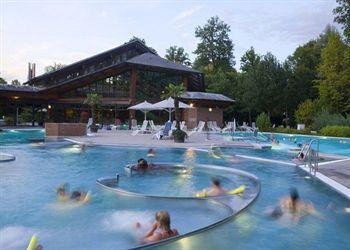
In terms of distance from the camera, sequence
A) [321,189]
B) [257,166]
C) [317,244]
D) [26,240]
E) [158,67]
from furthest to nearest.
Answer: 1. [158,67]
2. [257,166]
3. [321,189]
4. [26,240]
5. [317,244]

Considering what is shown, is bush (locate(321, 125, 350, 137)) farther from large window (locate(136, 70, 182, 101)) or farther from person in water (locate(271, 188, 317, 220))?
person in water (locate(271, 188, 317, 220))

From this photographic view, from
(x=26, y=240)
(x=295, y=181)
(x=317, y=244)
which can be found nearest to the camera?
(x=317, y=244)

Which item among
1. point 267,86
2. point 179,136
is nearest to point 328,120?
point 267,86

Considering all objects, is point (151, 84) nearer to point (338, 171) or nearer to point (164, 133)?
point (164, 133)

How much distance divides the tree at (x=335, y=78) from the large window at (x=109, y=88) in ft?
56.3

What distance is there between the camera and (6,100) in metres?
35.3

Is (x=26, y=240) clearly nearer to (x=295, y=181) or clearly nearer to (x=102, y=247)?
(x=102, y=247)

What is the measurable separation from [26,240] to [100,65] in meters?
34.3

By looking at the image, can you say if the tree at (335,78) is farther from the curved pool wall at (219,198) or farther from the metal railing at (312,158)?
the curved pool wall at (219,198)

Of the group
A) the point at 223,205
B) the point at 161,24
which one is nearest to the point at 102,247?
the point at 223,205

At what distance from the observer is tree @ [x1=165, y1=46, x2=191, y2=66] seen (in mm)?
58875

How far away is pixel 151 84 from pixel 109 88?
12.7 ft

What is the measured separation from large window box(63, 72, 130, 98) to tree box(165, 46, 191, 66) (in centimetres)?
2456

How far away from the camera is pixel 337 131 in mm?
24531
